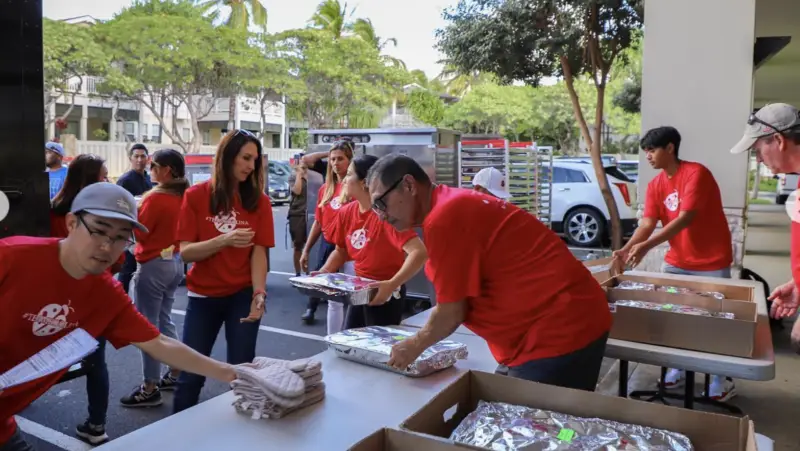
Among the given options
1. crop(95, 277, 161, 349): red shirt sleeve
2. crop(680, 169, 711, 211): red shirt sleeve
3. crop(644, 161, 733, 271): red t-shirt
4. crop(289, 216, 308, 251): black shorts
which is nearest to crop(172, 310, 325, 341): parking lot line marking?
crop(289, 216, 308, 251): black shorts

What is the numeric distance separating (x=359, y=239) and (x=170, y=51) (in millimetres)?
19831

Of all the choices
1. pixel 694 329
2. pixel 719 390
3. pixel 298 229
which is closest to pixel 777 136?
pixel 694 329

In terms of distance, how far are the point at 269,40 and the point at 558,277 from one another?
76.4ft

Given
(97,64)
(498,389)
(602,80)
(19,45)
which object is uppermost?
(97,64)

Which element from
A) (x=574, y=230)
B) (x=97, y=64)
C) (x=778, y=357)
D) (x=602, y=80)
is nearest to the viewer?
(x=778, y=357)

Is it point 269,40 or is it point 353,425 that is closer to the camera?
point 353,425

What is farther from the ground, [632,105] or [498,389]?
[632,105]

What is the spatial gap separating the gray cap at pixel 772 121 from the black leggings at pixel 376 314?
1.67 metres

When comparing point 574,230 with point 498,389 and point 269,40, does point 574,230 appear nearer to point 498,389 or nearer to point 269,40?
point 498,389

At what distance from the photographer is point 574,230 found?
1276 centimetres

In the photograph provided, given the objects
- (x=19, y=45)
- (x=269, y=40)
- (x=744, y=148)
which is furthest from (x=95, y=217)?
(x=269, y=40)

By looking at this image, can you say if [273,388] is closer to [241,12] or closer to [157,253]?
[157,253]

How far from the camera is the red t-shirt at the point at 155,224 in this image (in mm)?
4312

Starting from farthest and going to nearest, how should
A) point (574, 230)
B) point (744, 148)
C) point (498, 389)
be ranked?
point (574, 230), point (744, 148), point (498, 389)
